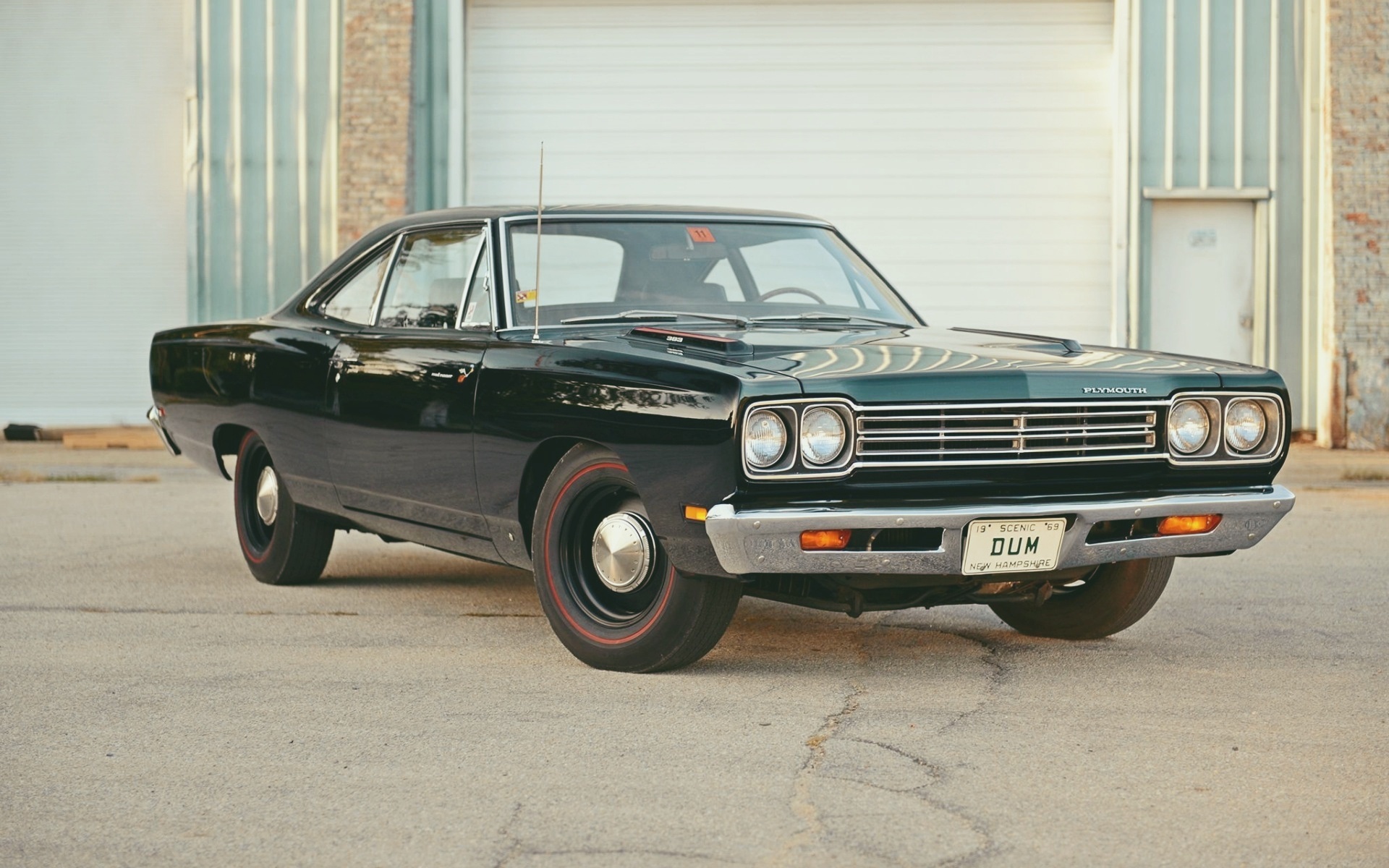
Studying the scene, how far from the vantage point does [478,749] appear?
4.35 metres

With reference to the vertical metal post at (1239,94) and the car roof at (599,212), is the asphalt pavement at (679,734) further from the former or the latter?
the vertical metal post at (1239,94)

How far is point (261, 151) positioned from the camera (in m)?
15.8

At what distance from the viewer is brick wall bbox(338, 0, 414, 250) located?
15203 millimetres

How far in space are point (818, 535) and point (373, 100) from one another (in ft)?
37.6

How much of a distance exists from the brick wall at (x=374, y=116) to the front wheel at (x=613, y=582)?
10.3 m

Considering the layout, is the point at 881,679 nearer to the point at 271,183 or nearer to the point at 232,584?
the point at 232,584

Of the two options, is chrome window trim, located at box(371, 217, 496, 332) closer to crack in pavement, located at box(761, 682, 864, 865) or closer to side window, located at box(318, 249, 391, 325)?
side window, located at box(318, 249, 391, 325)

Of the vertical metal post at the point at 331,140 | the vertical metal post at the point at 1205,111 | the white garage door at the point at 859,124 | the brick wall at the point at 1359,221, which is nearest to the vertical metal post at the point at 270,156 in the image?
the vertical metal post at the point at 331,140

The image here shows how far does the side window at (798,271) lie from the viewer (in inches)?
246

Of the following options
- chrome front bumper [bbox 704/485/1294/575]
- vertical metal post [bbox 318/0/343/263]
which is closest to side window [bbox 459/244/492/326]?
chrome front bumper [bbox 704/485/1294/575]

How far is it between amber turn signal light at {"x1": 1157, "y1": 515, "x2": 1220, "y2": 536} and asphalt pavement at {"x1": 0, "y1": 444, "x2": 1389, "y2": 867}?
0.46 meters

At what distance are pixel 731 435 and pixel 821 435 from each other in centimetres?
26

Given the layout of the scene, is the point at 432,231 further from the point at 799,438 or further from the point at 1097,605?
the point at 1097,605

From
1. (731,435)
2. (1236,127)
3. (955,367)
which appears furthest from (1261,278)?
(731,435)
